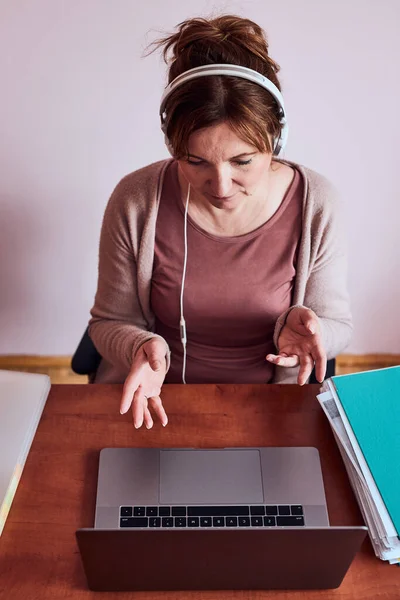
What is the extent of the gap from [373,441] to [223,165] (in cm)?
52

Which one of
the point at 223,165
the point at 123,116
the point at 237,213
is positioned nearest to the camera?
the point at 223,165

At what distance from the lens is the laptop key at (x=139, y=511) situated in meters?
0.95

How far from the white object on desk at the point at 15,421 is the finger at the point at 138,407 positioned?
19cm

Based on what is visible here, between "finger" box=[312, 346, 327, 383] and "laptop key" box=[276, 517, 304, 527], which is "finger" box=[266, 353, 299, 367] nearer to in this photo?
"finger" box=[312, 346, 327, 383]

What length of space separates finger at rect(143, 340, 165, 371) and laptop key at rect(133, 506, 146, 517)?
0.23 metres

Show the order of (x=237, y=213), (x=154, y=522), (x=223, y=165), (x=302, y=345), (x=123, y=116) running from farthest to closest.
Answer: (x=123, y=116)
(x=237, y=213)
(x=302, y=345)
(x=223, y=165)
(x=154, y=522)

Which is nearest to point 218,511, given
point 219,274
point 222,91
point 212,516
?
point 212,516

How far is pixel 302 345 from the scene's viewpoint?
1145mm

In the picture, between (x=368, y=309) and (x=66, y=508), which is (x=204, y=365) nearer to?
(x=66, y=508)

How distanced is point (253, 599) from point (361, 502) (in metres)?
0.22

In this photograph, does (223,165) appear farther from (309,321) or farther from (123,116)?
(123,116)

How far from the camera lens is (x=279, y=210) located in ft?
4.11

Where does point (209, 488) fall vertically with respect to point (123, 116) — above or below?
below

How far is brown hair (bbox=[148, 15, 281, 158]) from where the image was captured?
1.00 m
